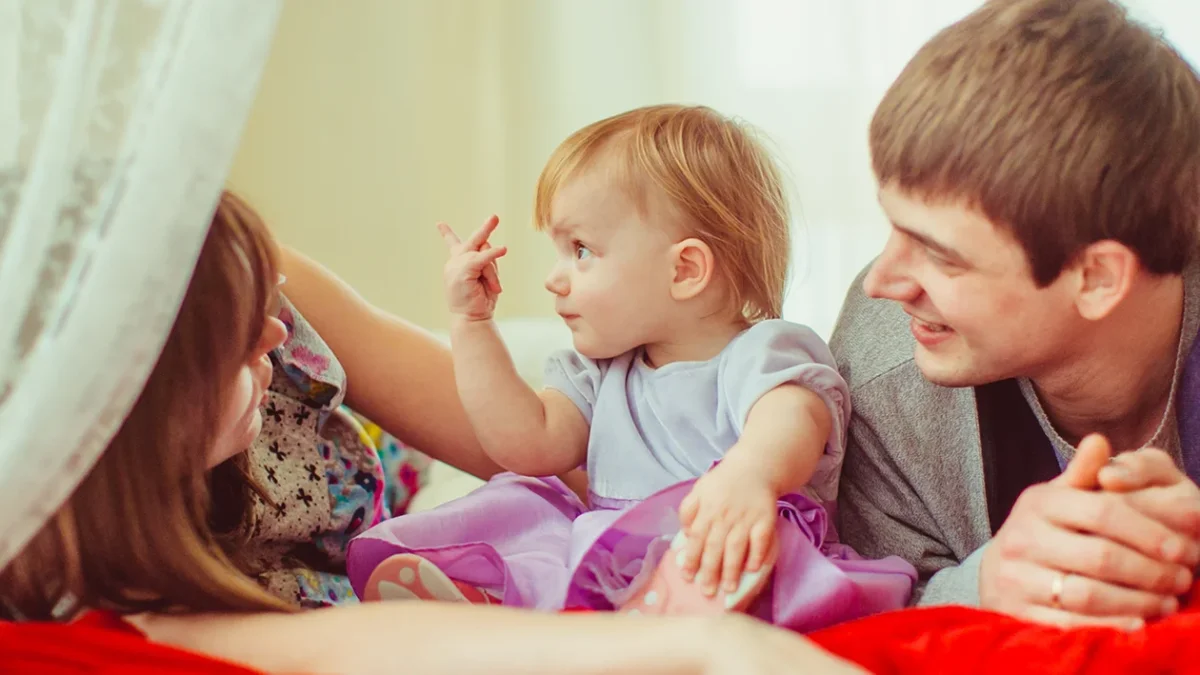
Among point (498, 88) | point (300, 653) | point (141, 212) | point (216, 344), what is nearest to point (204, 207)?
point (141, 212)

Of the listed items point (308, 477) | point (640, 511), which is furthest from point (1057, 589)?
point (308, 477)

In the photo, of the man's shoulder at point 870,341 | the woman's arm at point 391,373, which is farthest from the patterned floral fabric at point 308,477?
the man's shoulder at point 870,341

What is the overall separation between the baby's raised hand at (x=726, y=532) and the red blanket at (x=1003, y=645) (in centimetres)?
8

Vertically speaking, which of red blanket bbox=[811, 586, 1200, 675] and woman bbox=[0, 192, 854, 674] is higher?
red blanket bbox=[811, 586, 1200, 675]

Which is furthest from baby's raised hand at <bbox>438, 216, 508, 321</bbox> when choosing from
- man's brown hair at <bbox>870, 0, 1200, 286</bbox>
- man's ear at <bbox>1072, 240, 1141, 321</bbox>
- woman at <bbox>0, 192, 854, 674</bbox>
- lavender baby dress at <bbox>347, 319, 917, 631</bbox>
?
man's ear at <bbox>1072, 240, 1141, 321</bbox>

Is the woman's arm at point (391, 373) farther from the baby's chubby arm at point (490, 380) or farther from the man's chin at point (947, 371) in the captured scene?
the man's chin at point (947, 371)

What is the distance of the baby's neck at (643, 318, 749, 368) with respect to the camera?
114 centimetres

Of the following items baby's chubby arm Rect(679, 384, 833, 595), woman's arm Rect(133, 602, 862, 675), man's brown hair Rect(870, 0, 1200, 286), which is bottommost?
woman's arm Rect(133, 602, 862, 675)

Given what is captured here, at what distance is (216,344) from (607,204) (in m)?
0.41

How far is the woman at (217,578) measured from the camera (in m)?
0.73

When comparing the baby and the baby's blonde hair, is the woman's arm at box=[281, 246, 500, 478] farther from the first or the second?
the baby's blonde hair

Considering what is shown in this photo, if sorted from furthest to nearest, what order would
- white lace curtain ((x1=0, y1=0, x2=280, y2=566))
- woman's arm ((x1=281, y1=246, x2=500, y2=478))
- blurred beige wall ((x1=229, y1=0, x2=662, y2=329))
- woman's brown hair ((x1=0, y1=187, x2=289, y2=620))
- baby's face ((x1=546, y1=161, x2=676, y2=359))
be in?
blurred beige wall ((x1=229, y1=0, x2=662, y2=329)) < woman's arm ((x1=281, y1=246, x2=500, y2=478)) < baby's face ((x1=546, y1=161, x2=676, y2=359)) < woman's brown hair ((x1=0, y1=187, x2=289, y2=620)) < white lace curtain ((x1=0, y1=0, x2=280, y2=566))

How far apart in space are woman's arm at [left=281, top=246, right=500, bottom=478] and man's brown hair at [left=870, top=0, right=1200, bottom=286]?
22.2 inches

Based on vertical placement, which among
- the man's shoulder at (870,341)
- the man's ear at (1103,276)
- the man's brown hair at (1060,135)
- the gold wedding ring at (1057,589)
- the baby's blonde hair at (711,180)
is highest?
the man's brown hair at (1060,135)
